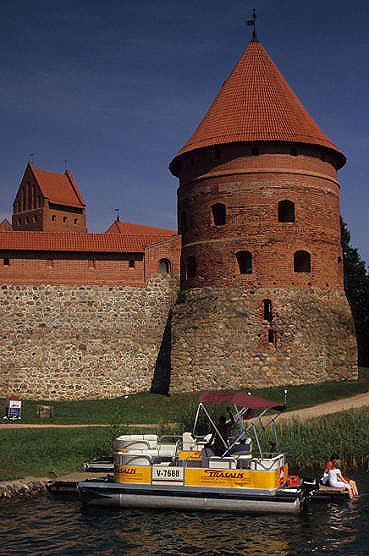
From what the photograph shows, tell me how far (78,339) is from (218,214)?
7172 millimetres

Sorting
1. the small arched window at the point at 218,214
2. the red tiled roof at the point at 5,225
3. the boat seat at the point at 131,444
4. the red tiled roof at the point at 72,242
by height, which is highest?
the red tiled roof at the point at 5,225

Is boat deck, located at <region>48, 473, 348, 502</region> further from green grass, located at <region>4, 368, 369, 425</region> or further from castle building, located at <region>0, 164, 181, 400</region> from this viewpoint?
castle building, located at <region>0, 164, 181, 400</region>

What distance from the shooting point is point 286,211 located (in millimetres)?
27266

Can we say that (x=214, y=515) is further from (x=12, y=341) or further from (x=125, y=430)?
(x=12, y=341)

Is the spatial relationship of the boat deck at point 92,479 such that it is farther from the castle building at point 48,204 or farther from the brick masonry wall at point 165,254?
the castle building at point 48,204

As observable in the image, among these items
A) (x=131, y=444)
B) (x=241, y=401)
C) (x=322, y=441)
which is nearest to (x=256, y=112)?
(x=322, y=441)

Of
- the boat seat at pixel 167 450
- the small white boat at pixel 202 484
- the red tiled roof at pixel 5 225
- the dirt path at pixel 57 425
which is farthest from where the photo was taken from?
the red tiled roof at pixel 5 225

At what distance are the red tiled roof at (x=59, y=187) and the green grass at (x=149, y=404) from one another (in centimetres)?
3369

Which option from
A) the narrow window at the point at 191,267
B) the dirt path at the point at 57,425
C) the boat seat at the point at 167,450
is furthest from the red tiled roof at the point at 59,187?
the boat seat at the point at 167,450

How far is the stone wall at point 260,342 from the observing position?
25.3m

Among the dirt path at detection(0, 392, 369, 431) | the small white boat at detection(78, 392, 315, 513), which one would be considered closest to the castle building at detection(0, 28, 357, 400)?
the dirt path at detection(0, 392, 369, 431)

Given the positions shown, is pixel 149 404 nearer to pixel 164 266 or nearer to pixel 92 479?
pixel 164 266

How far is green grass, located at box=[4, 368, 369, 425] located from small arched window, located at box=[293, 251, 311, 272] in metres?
4.33

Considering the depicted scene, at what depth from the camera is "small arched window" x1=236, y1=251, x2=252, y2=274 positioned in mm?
26672
